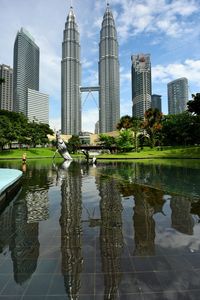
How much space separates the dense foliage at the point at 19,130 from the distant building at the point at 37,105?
255 ft

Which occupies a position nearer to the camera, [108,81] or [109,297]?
[109,297]

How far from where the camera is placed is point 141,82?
563 feet

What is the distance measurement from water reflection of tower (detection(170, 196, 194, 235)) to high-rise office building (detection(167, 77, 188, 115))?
163840mm

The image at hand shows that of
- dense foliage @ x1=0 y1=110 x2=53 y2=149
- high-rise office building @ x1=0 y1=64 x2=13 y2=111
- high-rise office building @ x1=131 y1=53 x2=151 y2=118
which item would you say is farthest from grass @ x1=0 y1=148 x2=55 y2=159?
high-rise office building @ x1=131 y1=53 x2=151 y2=118

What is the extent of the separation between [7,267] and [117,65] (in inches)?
8048

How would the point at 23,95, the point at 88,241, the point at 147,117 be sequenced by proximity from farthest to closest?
the point at 23,95, the point at 147,117, the point at 88,241

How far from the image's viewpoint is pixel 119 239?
5.62m

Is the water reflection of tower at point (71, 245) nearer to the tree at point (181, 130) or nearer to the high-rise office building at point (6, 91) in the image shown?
the tree at point (181, 130)

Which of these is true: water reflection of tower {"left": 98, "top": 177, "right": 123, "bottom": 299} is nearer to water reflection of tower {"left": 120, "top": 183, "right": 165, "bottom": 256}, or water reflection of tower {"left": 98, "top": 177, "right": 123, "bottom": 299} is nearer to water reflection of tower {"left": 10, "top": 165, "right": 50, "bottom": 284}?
water reflection of tower {"left": 120, "top": 183, "right": 165, "bottom": 256}

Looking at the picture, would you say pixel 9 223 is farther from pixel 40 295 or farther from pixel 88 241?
pixel 40 295

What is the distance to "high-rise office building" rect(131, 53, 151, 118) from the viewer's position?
164 metres

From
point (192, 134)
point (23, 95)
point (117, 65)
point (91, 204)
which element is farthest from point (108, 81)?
point (91, 204)

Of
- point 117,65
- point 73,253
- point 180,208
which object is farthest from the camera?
Answer: point 117,65

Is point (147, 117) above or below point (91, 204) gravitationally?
above
